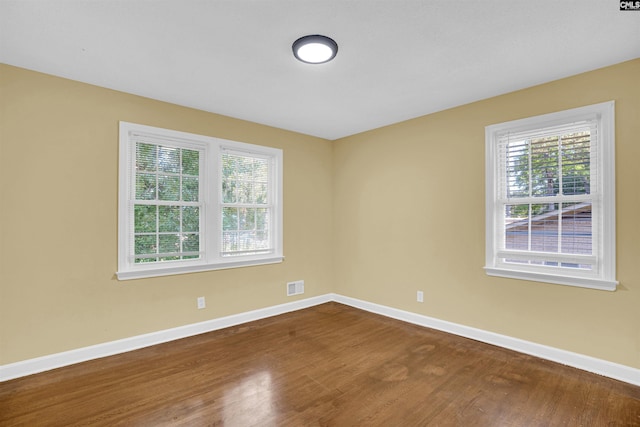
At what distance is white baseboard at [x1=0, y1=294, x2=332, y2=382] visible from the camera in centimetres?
262

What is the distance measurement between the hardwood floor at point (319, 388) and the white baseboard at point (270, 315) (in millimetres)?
87

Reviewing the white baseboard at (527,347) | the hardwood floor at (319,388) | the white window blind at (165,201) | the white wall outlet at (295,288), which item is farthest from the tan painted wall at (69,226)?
the white baseboard at (527,347)

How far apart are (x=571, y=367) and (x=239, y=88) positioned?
399cm

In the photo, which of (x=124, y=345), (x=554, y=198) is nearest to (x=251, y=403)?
(x=124, y=345)

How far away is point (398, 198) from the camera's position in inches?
165

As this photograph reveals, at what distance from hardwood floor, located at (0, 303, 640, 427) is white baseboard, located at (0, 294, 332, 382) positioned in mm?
83

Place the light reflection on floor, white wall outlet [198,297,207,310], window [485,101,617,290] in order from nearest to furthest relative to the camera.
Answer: the light reflection on floor, window [485,101,617,290], white wall outlet [198,297,207,310]

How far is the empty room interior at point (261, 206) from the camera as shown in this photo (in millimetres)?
2137

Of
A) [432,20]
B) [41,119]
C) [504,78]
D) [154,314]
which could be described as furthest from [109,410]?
[504,78]

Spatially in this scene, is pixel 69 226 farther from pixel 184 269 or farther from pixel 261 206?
pixel 261 206

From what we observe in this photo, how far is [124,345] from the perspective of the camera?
10.1 ft

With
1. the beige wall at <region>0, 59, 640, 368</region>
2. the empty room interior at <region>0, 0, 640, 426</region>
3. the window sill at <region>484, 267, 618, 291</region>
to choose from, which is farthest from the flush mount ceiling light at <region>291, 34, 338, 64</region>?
the window sill at <region>484, 267, 618, 291</region>

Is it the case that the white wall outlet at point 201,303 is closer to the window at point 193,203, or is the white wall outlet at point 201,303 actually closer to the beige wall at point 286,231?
the beige wall at point 286,231

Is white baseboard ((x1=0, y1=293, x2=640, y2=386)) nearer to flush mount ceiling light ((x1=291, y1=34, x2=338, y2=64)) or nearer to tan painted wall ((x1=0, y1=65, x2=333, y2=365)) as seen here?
tan painted wall ((x1=0, y1=65, x2=333, y2=365))
